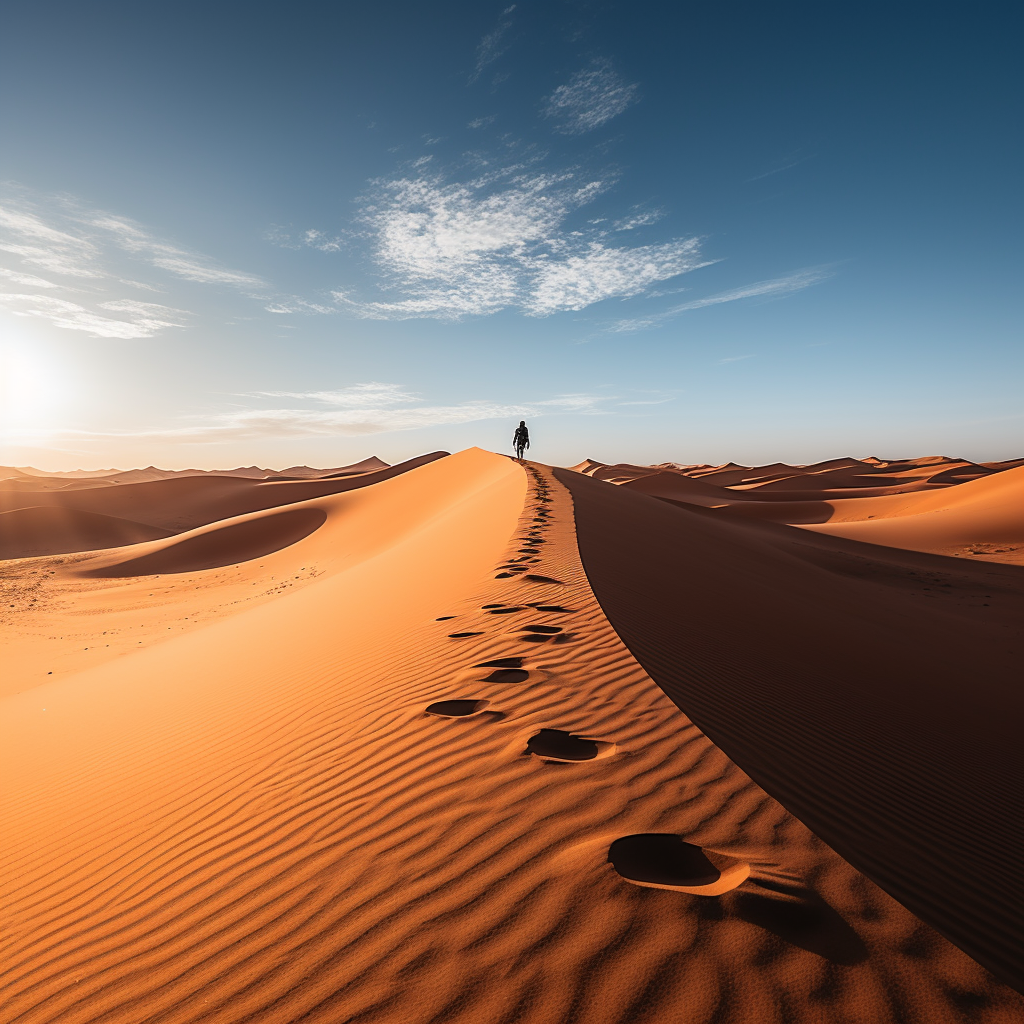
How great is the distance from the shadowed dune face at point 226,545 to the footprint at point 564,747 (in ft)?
Answer: 69.2

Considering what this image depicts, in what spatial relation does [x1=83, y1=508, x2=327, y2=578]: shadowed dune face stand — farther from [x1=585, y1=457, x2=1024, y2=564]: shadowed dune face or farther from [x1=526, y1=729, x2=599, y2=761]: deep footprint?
[x1=526, y1=729, x2=599, y2=761]: deep footprint

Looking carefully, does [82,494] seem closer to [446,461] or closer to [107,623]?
[446,461]

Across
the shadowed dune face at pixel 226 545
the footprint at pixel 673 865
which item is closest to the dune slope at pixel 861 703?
the footprint at pixel 673 865

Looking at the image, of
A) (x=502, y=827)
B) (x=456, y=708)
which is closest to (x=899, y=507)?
(x=456, y=708)

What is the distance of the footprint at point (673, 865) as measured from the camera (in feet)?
6.33

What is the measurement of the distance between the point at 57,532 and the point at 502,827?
35321mm

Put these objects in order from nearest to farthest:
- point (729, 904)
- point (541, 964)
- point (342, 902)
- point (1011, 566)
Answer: point (541, 964) < point (729, 904) < point (342, 902) < point (1011, 566)

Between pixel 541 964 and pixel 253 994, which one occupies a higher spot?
pixel 541 964

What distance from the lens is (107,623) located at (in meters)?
13.2

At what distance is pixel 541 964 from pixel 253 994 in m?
0.90

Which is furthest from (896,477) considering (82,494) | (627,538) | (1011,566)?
(82,494)

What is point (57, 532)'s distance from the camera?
2892 centimetres

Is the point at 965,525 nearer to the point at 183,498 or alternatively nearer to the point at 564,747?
the point at 564,747

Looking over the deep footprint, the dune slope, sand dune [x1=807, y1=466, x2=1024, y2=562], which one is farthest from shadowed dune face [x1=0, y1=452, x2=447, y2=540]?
the deep footprint
